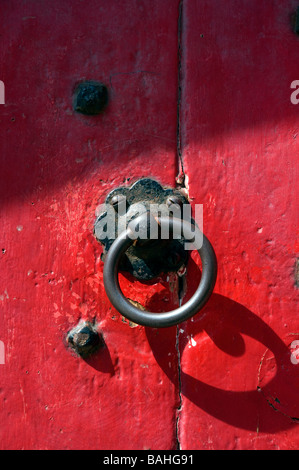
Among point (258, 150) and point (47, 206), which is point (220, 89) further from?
point (47, 206)

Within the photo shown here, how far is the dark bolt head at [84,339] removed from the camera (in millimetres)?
577

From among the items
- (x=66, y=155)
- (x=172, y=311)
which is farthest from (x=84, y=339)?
(x=66, y=155)

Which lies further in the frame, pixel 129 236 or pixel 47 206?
pixel 47 206

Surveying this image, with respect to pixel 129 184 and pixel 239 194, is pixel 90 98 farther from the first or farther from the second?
pixel 239 194

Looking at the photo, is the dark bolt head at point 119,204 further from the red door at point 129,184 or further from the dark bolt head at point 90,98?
the dark bolt head at point 90,98

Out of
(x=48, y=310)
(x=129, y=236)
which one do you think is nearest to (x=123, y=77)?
(x=129, y=236)

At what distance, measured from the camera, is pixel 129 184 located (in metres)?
0.59

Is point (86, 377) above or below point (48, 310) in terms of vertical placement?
below

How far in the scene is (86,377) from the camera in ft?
1.94

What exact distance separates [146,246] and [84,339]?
0.17 metres

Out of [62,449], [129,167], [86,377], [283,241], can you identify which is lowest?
[62,449]

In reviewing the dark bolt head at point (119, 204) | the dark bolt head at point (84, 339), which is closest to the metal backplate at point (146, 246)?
the dark bolt head at point (119, 204)

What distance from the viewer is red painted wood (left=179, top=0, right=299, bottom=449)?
0.58 metres

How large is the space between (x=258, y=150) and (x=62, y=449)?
1.84 feet
